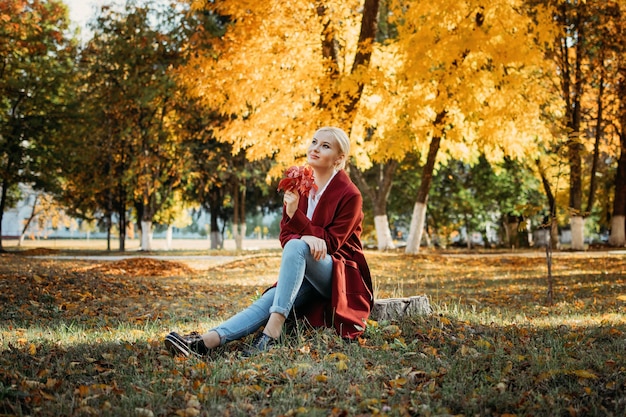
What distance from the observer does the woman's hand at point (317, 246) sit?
4.34 meters

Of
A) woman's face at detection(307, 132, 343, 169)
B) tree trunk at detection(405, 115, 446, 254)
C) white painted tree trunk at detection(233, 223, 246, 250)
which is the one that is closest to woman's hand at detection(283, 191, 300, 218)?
woman's face at detection(307, 132, 343, 169)

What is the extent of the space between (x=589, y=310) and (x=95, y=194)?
23313 mm

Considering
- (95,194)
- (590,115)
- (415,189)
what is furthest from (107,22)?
(590,115)

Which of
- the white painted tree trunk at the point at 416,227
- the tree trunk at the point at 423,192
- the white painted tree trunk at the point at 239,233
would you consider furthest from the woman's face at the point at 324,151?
the white painted tree trunk at the point at 239,233

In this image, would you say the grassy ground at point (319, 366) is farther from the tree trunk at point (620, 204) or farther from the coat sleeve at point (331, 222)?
the tree trunk at point (620, 204)

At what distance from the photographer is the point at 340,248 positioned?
4742 mm

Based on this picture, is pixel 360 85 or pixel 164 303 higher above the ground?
pixel 360 85

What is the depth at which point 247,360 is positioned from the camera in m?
4.12

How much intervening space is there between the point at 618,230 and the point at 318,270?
19.9 meters

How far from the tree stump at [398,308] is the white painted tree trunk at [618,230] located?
1825 centimetres

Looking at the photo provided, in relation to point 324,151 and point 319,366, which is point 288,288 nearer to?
point 319,366

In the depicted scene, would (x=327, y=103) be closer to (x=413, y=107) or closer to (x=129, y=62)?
(x=413, y=107)

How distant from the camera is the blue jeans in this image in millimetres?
4348

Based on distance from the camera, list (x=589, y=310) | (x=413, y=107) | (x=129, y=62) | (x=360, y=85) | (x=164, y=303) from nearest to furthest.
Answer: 1. (x=589, y=310)
2. (x=164, y=303)
3. (x=360, y=85)
4. (x=413, y=107)
5. (x=129, y=62)
